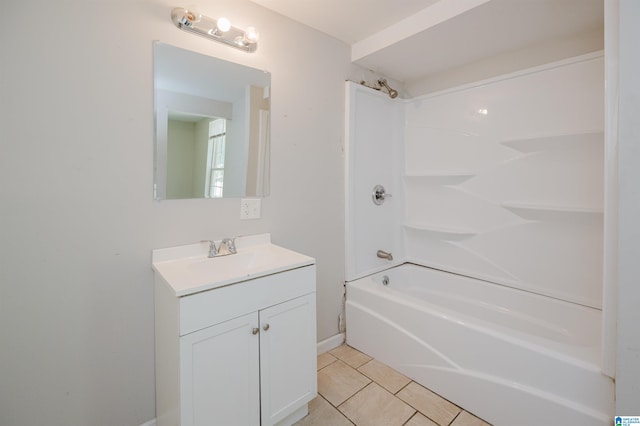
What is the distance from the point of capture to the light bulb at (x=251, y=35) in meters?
1.57

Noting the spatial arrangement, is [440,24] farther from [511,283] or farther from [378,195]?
[511,283]

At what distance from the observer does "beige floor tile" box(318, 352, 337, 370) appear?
6.53 feet

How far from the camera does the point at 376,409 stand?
5.19 feet

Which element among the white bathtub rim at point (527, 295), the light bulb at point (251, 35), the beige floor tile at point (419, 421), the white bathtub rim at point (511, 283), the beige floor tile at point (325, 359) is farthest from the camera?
the beige floor tile at point (325, 359)

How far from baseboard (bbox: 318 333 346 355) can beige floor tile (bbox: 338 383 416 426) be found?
0.47 meters

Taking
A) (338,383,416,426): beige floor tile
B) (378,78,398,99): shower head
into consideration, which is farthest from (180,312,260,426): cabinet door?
(378,78,398,99): shower head

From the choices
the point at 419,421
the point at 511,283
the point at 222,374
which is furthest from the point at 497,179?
the point at 222,374

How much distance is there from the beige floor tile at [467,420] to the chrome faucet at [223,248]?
147cm

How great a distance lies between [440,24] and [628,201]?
132 cm

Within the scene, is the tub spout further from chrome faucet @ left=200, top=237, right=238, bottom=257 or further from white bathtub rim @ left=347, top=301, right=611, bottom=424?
chrome faucet @ left=200, top=237, right=238, bottom=257

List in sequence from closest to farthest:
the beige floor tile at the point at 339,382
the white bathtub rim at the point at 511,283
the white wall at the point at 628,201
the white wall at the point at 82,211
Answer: the white wall at the point at 628,201 < the white wall at the point at 82,211 < the beige floor tile at the point at 339,382 < the white bathtub rim at the point at 511,283

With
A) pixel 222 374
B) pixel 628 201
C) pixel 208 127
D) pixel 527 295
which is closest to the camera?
pixel 628 201

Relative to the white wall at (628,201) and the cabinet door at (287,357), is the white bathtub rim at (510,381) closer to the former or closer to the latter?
the white wall at (628,201)

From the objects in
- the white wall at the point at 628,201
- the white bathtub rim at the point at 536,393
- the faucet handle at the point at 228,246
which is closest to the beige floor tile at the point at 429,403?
the white bathtub rim at the point at 536,393
